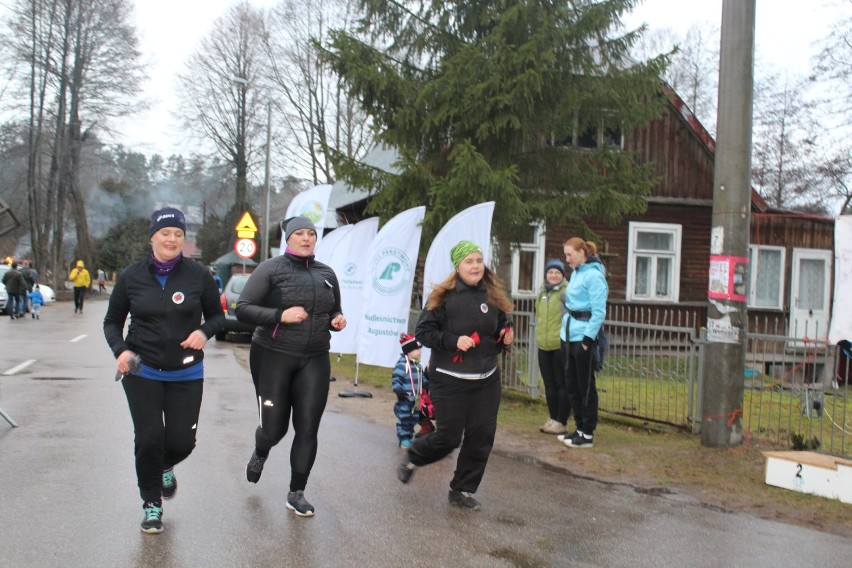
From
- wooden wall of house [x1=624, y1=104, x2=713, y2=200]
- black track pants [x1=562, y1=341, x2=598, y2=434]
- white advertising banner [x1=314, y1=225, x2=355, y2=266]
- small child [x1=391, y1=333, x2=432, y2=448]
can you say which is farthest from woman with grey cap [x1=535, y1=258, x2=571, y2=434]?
wooden wall of house [x1=624, y1=104, x2=713, y2=200]

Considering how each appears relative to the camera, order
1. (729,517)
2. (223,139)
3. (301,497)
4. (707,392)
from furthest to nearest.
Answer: (223,139) < (707,392) < (729,517) < (301,497)

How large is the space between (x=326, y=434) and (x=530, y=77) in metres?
5.00

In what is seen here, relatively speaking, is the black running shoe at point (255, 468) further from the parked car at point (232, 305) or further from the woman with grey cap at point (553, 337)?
the parked car at point (232, 305)

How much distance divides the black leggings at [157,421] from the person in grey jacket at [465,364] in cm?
158

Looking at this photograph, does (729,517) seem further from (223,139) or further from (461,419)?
(223,139)

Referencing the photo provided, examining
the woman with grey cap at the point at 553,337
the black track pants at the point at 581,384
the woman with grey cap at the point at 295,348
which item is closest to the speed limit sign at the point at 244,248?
the woman with grey cap at the point at 553,337

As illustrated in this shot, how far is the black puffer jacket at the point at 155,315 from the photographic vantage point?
16.5ft

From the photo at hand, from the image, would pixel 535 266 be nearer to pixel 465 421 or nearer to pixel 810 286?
pixel 810 286

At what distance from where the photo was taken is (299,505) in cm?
545

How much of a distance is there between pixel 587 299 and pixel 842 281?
2120 mm

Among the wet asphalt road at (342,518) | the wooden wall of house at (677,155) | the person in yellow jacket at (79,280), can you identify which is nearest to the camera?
the wet asphalt road at (342,518)

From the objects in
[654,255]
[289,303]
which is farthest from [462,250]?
[654,255]

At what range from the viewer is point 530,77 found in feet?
34.6

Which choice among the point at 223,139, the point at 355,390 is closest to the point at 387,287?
the point at 355,390
